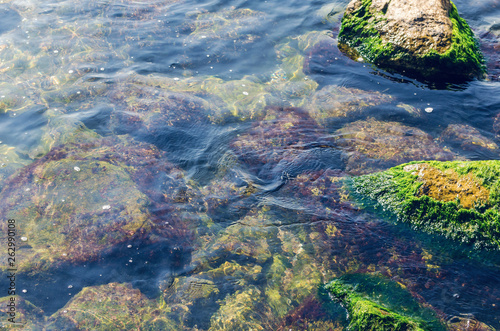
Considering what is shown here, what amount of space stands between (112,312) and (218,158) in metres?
3.20

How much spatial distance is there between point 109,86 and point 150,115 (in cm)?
170

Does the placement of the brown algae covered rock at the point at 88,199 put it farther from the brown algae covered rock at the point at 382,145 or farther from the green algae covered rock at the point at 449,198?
the green algae covered rock at the point at 449,198

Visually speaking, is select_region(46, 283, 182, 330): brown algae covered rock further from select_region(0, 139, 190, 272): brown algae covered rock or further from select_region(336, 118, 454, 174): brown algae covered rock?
select_region(336, 118, 454, 174): brown algae covered rock

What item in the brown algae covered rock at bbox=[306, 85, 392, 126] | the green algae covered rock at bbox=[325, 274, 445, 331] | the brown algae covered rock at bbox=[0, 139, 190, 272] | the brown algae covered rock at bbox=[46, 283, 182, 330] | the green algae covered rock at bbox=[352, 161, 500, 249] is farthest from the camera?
the brown algae covered rock at bbox=[306, 85, 392, 126]

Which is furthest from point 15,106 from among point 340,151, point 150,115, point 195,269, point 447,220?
point 447,220

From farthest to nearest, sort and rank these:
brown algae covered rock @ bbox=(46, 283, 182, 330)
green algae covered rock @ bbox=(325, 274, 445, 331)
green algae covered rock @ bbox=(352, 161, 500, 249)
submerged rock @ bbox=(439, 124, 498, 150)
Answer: submerged rock @ bbox=(439, 124, 498, 150)
green algae covered rock @ bbox=(352, 161, 500, 249)
brown algae covered rock @ bbox=(46, 283, 182, 330)
green algae covered rock @ bbox=(325, 274, 445, 331)

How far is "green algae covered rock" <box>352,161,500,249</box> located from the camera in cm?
462

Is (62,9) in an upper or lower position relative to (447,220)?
upper

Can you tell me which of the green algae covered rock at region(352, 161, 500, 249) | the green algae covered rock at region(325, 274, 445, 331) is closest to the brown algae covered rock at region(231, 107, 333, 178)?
the green algae covered rock at region(352, 161, 500, 249)

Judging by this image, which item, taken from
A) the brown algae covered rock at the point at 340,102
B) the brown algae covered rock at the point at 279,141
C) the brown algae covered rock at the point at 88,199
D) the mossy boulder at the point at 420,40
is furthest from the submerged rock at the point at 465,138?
the brown algae covered rock at the point at 88,199

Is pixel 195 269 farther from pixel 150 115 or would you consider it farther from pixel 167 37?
pixel 167 37

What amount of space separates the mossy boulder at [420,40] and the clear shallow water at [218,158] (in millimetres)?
445

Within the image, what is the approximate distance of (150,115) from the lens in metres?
7.29

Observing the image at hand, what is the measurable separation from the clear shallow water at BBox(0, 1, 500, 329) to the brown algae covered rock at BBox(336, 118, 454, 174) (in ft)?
0.11
